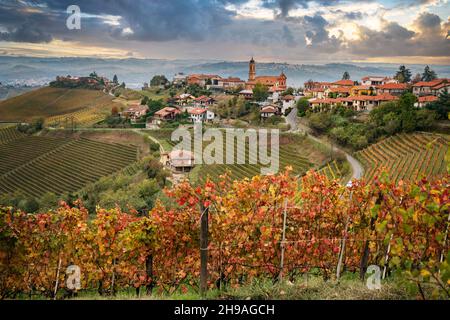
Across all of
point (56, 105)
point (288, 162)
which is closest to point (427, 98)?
point (288, 162)

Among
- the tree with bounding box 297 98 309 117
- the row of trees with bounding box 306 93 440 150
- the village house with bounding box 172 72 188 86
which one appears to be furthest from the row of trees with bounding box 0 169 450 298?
the village house with bounding box 172 72 188 86

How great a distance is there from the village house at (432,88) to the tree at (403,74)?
10.1 m

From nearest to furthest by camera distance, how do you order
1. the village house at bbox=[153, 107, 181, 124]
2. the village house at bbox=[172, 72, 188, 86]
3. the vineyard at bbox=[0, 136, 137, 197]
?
1. the vineyard at bbox=[0, 136, 137, 197]
2. the village house at bbox=[153, 107, 181, 124]
3. the village house at bbox=[172, 72, 188, 86]

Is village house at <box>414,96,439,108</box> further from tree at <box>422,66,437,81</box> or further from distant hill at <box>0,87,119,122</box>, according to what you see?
distant hill at <box>0,87,119,122</box>

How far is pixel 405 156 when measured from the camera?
21.3 m

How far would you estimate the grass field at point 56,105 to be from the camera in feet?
155

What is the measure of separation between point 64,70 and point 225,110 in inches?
755

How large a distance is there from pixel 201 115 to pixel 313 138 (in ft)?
47.4

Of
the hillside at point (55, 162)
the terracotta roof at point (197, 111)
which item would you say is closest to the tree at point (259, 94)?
the terracotta roof at point (197, 111)

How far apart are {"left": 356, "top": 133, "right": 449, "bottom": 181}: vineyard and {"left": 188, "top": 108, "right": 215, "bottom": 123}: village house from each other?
19217 mm

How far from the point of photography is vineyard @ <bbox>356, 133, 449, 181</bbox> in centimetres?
1813

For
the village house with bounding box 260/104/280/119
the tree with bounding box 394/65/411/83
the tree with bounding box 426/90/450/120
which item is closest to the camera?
the tree with bounding box 426/90/450/120

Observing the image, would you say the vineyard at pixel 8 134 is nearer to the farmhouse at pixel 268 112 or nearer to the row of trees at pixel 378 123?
the farmhouse at pixel 268 112

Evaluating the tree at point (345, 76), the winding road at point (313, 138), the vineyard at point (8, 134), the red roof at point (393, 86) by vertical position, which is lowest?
the vineyard at point (8, 134)
